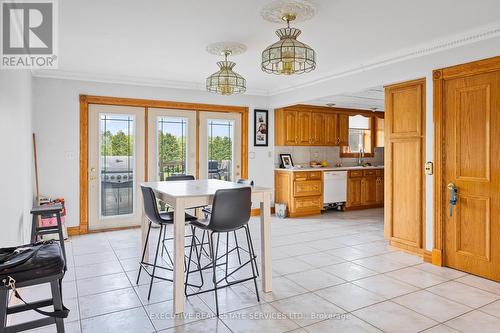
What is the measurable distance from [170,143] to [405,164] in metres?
3.73

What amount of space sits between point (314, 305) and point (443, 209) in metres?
1.95

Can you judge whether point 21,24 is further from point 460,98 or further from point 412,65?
point 460,98

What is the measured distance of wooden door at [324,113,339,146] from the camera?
7438 mm

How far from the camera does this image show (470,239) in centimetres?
349

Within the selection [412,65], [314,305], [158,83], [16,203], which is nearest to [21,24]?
[16,203]

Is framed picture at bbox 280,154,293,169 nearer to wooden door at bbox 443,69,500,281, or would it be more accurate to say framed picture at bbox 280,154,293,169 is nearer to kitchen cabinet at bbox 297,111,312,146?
kitchen cabinet at bbox 297,111,312,146

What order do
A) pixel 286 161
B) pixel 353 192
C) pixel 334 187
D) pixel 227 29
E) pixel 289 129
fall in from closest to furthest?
pixel 227 29 → pixel 289 129 → pixel 334 187 → pixel 286 161 → pixel 353 192

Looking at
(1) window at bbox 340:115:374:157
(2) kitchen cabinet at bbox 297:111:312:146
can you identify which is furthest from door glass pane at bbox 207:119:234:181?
(1) window at bbox 340:115:374:157

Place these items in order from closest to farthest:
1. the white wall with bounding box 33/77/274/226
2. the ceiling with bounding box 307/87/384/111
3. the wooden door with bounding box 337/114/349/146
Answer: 1. the white wall with bounding box 33/77/274/226
2. the ceiling with bounding box 307/87/384/111
3. the wooden door with bounding box 337/114/349/146

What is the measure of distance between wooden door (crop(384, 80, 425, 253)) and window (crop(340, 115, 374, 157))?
3.62m

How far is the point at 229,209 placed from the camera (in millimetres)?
2703

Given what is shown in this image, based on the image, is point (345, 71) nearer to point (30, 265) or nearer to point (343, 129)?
point (343, 129)

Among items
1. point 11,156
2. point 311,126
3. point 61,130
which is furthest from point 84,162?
point 311,126

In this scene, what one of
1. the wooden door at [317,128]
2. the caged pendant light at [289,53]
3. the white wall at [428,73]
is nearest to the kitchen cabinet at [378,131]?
the wooden door at [317,128]
